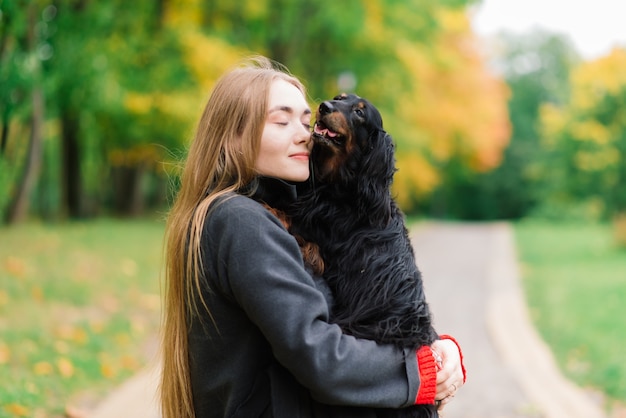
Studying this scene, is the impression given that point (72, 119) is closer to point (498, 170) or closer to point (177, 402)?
point (177, 402)

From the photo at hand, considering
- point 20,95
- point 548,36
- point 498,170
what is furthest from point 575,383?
point 548,36

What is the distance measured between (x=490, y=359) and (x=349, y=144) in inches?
222

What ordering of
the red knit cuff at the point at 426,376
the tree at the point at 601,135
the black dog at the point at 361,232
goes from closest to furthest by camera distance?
the red knit cuff at the point at 426,376 → the black dog at the point at 361,232 → the tree at the point at 601,135

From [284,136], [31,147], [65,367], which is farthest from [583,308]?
[284,136]

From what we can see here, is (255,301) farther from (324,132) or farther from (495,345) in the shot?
(495,345)

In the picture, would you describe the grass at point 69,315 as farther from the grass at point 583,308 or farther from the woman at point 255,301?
the grass at point 583,308

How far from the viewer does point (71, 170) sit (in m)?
16.0

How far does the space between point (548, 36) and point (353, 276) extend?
54.9 m

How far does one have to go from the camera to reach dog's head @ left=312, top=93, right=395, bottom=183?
229 centimetres

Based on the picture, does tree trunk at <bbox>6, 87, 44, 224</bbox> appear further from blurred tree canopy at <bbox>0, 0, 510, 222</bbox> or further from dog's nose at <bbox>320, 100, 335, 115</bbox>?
dog's nose at <bbox>320, 100, 335, 115</bbox>

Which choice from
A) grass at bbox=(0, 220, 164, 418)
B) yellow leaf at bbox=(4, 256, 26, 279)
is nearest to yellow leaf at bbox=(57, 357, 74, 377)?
grass at bbox=(0, 220, 164, 418)

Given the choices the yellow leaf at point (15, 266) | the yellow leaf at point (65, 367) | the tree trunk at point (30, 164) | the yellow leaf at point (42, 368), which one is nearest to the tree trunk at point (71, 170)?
the tree trunk at point (30, 164)

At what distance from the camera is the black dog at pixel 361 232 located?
1916 millimetres

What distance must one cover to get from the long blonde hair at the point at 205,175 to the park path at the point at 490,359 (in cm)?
124
